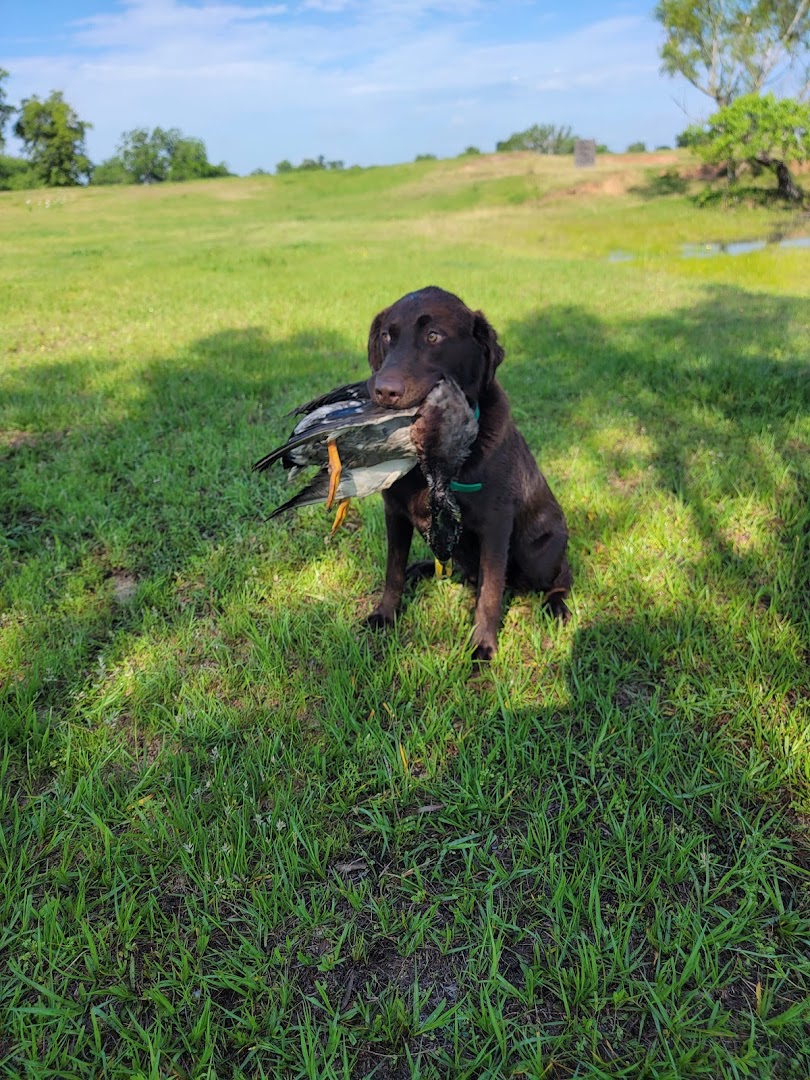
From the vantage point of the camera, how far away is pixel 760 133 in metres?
22.1

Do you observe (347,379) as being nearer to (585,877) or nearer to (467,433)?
(467,433)

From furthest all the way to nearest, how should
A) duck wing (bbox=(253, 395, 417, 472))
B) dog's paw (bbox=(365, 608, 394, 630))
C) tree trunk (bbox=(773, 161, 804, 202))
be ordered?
tree trunk (bbox=(773, 161, 804, 202)) → dog's paw (bbox=(365, 608, 394, 630)) → duck wing (bbox=(253, 395, 417, 472))

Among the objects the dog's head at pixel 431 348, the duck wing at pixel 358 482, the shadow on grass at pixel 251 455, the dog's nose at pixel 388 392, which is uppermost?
the dog's head at pixel 431 348

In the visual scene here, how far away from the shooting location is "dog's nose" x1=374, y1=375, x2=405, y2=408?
2.10m

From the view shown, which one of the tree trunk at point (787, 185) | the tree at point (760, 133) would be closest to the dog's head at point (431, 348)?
the tree at point (760, 133)

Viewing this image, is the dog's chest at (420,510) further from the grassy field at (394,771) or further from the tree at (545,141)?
the tree at (545,141)

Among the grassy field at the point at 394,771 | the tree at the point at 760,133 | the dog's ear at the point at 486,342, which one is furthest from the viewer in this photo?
the tree at the point at 760,133

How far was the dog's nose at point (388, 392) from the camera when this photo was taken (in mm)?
2102

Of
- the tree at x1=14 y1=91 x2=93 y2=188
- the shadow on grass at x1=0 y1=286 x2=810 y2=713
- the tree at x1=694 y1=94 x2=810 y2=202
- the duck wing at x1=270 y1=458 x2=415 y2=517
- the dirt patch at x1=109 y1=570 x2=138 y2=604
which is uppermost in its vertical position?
the tree at x1=14 y1=91 x2=93 y2=188

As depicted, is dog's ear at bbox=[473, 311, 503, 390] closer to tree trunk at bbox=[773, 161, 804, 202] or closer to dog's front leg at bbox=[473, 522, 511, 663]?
dog's front leg at bbox=[473, 522, 511, 663]

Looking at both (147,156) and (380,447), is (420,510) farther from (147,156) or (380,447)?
(147,156)

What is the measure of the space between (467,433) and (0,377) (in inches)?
227

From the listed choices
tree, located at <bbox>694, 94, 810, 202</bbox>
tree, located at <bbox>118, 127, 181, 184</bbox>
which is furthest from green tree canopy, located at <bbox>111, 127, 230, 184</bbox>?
tree, located at <bbox>694, 94, 810, 202</bbox>

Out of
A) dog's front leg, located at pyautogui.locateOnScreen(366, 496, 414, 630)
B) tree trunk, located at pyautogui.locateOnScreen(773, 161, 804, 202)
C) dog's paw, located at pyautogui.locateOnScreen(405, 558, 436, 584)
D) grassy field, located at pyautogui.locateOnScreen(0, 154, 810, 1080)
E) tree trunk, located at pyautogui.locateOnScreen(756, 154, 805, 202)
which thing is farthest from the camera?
tree trunk, located at pyautogui.locateOnScreen(773, 161, 804, 202)
